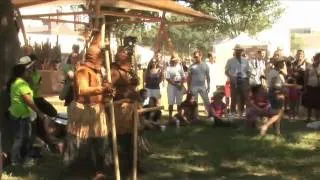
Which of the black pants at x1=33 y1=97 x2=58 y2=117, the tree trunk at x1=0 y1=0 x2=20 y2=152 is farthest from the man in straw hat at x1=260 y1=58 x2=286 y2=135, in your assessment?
the tree trunk at x1=0 y1=0 x2=20 y2=152

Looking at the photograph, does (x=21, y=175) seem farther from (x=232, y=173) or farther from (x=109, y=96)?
(x=232, y=173)

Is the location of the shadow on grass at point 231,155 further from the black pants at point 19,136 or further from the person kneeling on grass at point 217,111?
the black pants at point 19,136

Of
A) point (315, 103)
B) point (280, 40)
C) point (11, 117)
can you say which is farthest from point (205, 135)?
point (280, 40)

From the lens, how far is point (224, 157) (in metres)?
9.95

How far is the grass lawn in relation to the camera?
8.64m

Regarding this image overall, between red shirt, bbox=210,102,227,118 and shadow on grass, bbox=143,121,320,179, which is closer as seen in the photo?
shadow on grass, bbox=143,121,320,179

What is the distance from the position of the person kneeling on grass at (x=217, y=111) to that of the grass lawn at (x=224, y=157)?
581 mm

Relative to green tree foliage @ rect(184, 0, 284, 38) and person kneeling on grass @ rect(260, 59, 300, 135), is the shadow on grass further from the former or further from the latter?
green tree foliage @ rect(184, 0, 284, 38)

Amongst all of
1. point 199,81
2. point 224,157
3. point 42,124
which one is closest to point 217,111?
point 199,81

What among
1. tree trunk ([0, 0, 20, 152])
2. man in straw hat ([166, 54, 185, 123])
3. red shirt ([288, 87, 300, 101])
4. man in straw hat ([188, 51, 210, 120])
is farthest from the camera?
red shirt ([288, 87, 300, 101])

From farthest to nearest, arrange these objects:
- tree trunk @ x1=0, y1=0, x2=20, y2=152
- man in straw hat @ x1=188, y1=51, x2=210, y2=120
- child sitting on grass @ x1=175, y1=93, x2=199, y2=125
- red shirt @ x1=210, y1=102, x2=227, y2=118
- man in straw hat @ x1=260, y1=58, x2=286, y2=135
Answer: man in straw hat @ x1=188, y1=51, x2=210, y2=120
red shirt @ x1=210, y1=102, x2=227, y2=118
child sitting on grass @ x1=175, y1=93, x2=199, y2=125
man in straw hat @ x1=260, y1=58, x2=286, y2=135
tree trunk @ x1=0, y1=0, x2=20, y2=152

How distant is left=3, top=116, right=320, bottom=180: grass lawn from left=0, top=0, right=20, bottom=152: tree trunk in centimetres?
83

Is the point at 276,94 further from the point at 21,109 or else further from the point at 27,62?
the point at 21,109

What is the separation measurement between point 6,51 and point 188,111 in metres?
5.77
